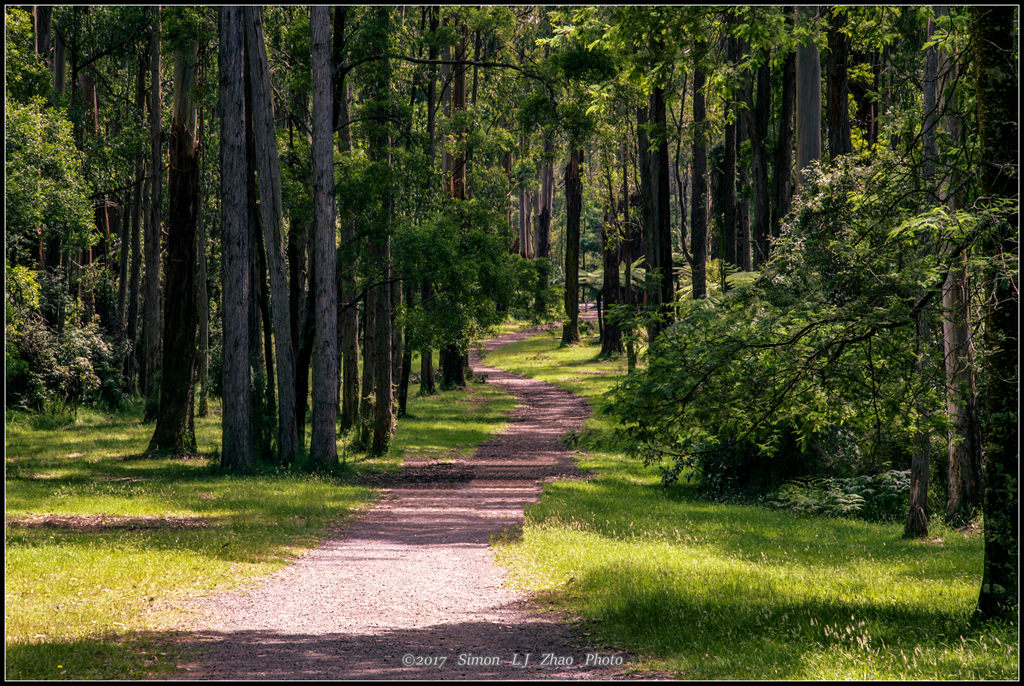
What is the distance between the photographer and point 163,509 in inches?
552

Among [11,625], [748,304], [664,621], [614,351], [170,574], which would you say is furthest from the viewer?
[614,351]

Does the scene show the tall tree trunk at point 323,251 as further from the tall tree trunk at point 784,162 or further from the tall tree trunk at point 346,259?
the tall tree trunk at point 784,162

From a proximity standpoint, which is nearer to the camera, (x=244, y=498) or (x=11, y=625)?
(x=11, y=625)

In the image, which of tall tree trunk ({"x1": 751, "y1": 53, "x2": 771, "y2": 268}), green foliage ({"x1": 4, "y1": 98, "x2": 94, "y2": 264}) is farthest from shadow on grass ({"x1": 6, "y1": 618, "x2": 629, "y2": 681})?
tall tree trunk ({"x1": 751, "y1": 53, "x2": 771, "y2": 268})

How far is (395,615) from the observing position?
8555mm

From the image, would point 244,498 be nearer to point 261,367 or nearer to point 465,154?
point 261,367

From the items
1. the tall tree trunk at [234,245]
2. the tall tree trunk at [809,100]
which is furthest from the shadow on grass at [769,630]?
the tall tree trunk at [809,100]

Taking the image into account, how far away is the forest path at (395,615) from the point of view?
661 centimetres

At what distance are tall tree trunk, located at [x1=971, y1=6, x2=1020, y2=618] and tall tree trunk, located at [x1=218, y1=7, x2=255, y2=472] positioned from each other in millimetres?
15523

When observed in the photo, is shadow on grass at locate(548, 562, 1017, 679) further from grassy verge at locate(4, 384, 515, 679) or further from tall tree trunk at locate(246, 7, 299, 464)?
tall tree trunk at locate(246, 7, 299, 464)

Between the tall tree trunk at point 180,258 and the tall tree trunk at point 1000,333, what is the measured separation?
733 inches

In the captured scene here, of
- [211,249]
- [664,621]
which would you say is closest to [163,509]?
[664,621]

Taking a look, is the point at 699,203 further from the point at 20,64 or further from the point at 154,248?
the point at 20,64

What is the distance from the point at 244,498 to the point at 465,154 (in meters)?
17.4
